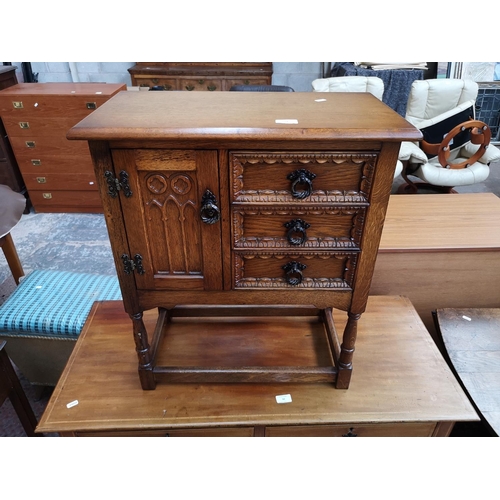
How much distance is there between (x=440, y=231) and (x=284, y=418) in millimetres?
1222

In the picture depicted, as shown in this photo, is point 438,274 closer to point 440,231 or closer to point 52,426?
point 440,231

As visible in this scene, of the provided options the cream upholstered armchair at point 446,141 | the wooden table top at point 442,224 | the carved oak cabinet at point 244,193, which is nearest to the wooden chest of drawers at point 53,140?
the carved oak cabinet at point 244,193

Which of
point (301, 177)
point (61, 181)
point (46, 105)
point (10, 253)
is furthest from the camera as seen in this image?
point (61, 181)

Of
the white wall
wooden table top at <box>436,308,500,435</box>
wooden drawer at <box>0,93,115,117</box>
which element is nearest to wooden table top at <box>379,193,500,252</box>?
wooden table top at <box>436,308,500,435</box>

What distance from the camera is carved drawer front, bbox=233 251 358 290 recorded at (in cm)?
107

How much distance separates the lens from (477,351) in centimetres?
159

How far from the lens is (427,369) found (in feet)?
4.40

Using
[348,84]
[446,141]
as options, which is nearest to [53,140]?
[348,84]

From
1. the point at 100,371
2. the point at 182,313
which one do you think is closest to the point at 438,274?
the point at 182,313

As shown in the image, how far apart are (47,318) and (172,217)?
3.25 feet

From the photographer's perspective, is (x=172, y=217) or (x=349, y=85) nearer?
(x=172, y=217)

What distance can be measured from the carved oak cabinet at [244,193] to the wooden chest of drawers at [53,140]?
2.10m

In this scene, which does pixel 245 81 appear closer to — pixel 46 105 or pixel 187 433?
pixel 46 105

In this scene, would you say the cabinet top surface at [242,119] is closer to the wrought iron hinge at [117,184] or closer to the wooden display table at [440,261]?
the wrought iron hinge at [117,184]
